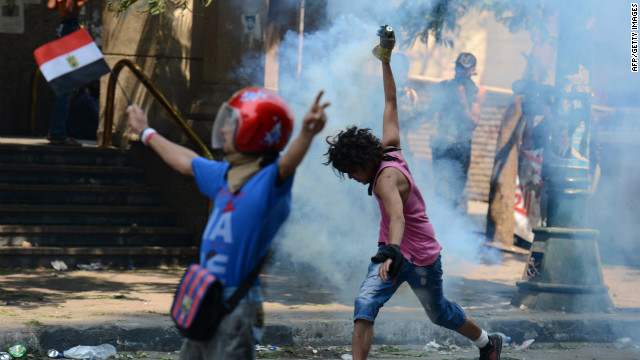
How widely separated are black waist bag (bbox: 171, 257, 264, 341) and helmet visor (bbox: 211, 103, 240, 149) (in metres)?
0.49

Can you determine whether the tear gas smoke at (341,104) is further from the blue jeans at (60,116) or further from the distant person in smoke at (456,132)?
the blue jeans at (60,116)

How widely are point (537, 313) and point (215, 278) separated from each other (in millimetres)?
4685

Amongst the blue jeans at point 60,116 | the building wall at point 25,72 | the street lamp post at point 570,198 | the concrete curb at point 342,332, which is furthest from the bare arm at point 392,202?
the building wall at point 25,72

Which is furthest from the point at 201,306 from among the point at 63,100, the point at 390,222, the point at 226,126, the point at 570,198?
the point at 63,100

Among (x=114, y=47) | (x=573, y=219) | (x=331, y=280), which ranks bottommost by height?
(x=331, y=280)

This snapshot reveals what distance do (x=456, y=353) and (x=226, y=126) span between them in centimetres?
368

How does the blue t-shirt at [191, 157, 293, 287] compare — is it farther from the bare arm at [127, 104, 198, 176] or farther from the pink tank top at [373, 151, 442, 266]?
the pink tank top at [373, 151, 442, 266]

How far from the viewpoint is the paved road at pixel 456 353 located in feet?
20.6

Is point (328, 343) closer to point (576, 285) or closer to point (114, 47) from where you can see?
point (576, 285)

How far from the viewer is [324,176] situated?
366 inches

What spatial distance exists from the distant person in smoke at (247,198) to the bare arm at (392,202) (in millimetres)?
1247

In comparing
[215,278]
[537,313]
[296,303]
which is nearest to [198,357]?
[215,278]

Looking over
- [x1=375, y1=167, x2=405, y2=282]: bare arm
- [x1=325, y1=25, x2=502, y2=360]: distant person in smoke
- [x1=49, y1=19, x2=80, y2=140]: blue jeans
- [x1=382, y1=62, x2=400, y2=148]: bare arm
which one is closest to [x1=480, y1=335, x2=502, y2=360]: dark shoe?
[x1=325, y1=25, x2=502, y2=360]: distant person in smoke

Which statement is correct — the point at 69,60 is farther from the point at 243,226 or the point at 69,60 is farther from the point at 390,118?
the point at 390,118
